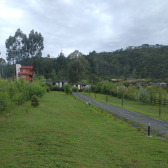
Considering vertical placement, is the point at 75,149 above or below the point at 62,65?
below

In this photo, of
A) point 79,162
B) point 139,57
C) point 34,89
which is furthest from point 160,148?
point 139,57

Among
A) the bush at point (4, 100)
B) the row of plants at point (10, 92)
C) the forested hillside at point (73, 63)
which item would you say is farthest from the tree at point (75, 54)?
the bush at point (4, 100)

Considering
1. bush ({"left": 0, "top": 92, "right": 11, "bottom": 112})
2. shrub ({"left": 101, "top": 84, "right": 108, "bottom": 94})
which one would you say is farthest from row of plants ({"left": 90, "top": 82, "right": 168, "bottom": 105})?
bush ({"left": 0, "top": 92, "right": 11, "bottom": 112})

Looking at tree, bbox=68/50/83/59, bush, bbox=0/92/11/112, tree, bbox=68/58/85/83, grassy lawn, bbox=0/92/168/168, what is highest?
tree, bbox=68/50/83/59

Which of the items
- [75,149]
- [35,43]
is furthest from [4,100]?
[35,43]

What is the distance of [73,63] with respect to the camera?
5278 cm

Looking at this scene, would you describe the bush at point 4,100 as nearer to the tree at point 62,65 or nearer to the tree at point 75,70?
the tree at point 75,70

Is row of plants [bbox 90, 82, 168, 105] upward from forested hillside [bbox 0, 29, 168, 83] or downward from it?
downward

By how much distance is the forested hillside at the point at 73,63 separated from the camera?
46000 mm

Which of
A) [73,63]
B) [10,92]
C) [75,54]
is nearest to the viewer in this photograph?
[10,92]

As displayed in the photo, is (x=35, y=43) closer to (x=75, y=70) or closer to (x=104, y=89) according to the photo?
(x=75, y=70)

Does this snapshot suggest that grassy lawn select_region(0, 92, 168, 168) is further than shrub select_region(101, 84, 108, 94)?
No

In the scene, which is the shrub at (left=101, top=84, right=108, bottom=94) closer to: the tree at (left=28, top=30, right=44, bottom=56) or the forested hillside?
the forested hillside

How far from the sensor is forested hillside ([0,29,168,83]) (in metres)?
46.0
